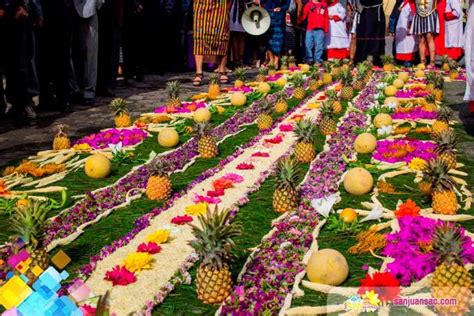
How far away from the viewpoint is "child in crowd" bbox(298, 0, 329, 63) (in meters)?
15.4

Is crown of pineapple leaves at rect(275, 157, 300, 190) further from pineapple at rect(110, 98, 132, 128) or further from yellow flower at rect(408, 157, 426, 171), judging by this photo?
pineapple at rect(110, 98, 132, 128)

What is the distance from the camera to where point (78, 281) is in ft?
10.5

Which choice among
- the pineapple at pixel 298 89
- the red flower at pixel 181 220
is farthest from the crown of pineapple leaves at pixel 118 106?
the red flower at pixel 181 220

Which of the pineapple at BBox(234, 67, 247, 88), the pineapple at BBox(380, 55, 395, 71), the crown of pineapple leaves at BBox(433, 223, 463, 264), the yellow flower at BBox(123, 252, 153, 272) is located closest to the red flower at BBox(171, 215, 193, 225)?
the yellow flower at BBox(123, 252, 153, 272)

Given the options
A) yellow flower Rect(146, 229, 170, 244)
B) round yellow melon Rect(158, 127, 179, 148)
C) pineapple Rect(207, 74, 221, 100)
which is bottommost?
yellow flower Rect(146, 229, 170, 244)

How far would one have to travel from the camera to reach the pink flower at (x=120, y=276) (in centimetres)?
323

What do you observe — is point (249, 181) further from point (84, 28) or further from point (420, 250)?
point (84, 28)

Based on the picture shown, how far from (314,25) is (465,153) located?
33.4 ft

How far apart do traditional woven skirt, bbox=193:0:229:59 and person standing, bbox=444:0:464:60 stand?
6856 mm

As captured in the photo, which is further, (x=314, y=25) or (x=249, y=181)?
(x=314, y=25)

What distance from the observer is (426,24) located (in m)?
14.3

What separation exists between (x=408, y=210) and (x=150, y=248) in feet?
6.21

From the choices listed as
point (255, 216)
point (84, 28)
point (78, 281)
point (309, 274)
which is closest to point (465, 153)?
point (255, 216)

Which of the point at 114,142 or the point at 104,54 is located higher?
the point at 104,54
